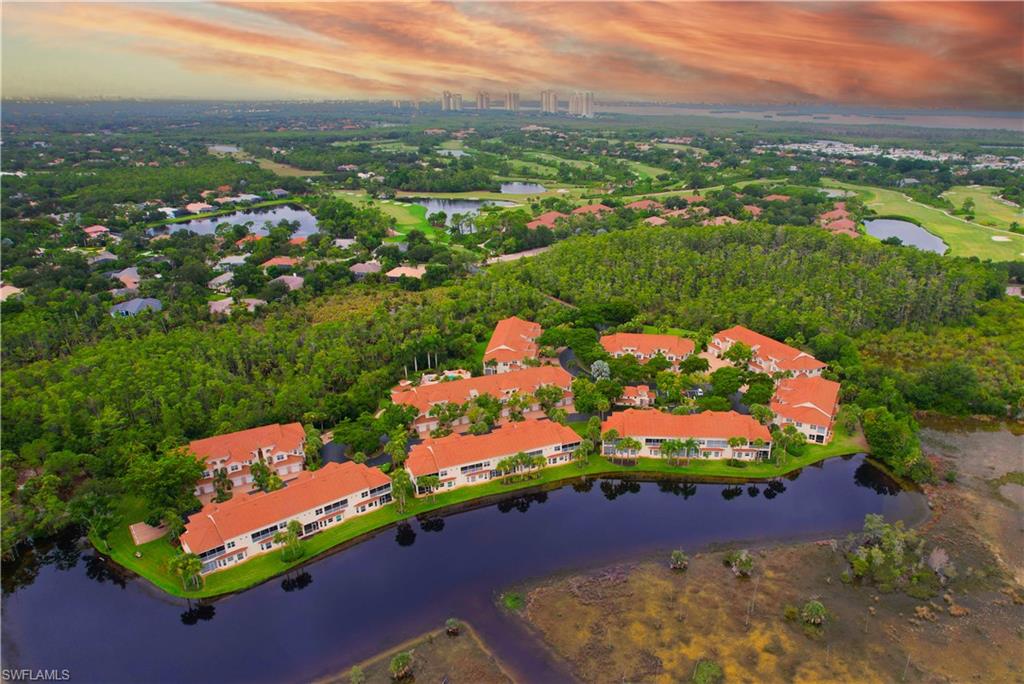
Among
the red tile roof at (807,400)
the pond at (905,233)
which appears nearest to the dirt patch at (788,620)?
the red tile roof at (807,400)

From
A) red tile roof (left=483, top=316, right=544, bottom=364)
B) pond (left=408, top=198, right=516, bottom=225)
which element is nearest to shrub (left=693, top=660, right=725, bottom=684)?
red tile roof (left=483, top=316, right=544, bottom=364)

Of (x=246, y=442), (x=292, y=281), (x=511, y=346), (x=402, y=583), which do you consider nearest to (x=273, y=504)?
(x=246, y=442)

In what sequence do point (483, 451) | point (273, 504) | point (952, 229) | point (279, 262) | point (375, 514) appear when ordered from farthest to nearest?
point (952, 229)
point (279, 262)
point (483, 451)
point (375, 514)
point (273, 504)

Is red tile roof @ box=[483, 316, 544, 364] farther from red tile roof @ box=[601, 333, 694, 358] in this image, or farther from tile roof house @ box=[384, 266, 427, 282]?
tile roof house @ box=[384, 266, 427, 282]

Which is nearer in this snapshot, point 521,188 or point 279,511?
point 279,511

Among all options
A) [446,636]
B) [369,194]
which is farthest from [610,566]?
[369,194]

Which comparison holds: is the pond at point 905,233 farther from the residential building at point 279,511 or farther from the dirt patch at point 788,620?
the residential building at point 279,511

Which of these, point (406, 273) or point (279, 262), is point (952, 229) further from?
point (279, 262)
